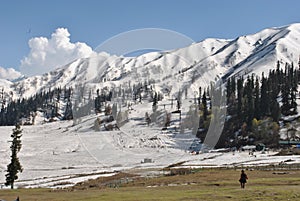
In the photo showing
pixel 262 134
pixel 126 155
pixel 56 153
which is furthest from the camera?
pixel 56 153

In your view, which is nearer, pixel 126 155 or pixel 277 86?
pixel 126 155

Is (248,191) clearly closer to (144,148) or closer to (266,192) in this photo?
(266,192)

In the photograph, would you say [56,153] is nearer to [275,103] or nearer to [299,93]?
[275,103]

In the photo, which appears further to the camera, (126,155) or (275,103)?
(275,103)

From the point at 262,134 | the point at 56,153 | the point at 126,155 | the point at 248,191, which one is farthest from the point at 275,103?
the point at 248,191

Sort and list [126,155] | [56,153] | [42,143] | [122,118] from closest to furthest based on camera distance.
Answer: [122,118] < [126,155] < [56,153] < [42,143]

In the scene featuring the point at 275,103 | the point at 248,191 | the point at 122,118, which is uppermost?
the point at 275,103

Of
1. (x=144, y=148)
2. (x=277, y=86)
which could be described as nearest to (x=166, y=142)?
(x=144, y=148)

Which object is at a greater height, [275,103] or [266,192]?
[275,103]

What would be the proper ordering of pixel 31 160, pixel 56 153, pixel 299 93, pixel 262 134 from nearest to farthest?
pixel 31 160 < pixel 262 134 < pixel 56 153 < pixel 299 93

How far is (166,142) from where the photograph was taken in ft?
521

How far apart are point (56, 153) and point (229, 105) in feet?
267

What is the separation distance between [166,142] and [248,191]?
12127 cm

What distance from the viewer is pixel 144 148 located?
14700 centimetres
